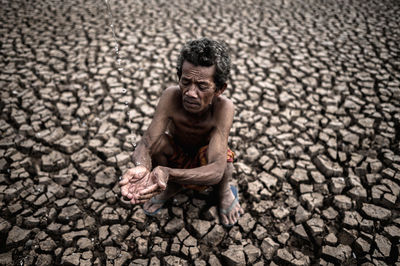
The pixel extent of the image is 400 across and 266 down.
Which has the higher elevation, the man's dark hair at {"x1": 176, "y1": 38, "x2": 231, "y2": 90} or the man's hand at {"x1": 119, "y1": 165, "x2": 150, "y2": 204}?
the man's dark hair at {"x1": 176, "y1": 38, "x2": 231, "y2": 90}

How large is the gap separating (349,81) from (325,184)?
6.80 feet

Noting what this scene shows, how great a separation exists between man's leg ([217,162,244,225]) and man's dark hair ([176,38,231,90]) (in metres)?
0.81

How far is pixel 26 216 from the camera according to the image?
83.2 inches

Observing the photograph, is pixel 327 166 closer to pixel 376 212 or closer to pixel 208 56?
pixel 376 212

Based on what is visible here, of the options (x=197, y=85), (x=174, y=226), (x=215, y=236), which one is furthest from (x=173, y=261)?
(x=197, y=85)

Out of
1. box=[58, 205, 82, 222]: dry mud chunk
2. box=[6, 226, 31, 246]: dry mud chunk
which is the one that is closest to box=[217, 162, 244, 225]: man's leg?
box=[58, 205, 82, 222]: dry mud chunk

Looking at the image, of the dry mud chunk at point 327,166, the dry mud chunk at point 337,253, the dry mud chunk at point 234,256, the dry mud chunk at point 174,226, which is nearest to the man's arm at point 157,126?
the dry mud chunk at point 174,226

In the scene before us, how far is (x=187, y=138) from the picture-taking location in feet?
6.97

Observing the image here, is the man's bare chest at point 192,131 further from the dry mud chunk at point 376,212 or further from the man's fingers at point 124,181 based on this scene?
the dry mud chunk at point 376,212

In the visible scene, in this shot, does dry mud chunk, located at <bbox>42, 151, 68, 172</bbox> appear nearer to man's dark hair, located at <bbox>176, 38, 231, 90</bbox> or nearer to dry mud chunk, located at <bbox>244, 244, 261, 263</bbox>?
man's dark hair, located at <bbox>176, 38, 231, 90</bbox>

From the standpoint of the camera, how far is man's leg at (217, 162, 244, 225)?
2158 millimetres

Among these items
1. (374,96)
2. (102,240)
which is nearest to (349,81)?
(374,96)

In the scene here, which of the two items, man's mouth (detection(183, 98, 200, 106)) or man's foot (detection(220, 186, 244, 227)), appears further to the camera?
man's foot (detection(220, 186, 244, 227))

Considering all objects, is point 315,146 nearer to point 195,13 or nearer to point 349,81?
point 349,81
